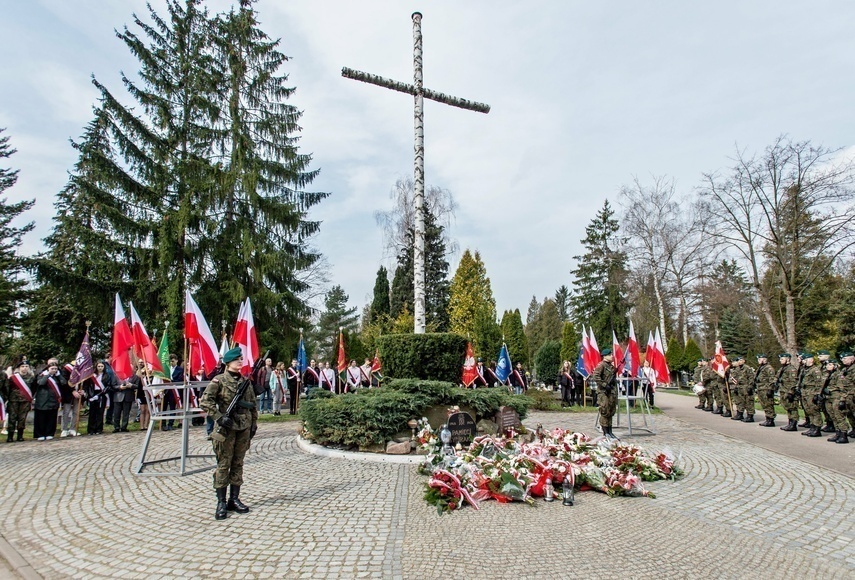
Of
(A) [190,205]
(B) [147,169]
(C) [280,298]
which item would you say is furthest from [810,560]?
(B) [147,169]

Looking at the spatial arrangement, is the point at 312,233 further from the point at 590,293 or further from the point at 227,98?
the point at 590,293

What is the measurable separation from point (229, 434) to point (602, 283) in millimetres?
38917

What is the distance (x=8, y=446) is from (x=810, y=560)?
1342 centimetres

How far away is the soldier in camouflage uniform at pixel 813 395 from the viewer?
10.9m

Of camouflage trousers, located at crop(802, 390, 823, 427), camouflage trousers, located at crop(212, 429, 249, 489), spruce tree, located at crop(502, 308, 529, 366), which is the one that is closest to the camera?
camouflage trousers, located at crop(212, 429, 249, 489)

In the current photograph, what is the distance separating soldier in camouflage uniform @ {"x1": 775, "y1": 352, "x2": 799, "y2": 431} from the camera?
11.8 metres

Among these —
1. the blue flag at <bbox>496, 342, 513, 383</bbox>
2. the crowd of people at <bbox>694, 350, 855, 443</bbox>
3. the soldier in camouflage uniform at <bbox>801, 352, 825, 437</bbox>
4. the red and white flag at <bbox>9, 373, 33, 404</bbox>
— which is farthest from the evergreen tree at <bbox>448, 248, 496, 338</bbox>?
the red and white flag at <bbox>9, 373, 33, 404</bbox>

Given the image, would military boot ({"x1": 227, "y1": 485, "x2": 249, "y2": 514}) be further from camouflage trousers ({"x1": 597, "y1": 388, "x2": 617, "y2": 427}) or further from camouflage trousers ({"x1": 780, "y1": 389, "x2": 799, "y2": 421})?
camouflage trousers ({"x1": 780, "y1": 389, "x2": 799, "y2": 421})

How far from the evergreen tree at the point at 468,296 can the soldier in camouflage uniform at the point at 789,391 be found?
21.7 m

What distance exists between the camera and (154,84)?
805 inches

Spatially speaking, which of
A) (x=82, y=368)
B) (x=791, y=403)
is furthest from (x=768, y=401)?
(x=82, y=368)

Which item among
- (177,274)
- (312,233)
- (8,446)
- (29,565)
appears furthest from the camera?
(312,233)

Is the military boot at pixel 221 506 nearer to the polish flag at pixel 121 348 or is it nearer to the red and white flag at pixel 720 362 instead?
the polish flag at pixel 121 348

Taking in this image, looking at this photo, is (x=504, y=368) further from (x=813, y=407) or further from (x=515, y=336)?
(x=515, y=336)
